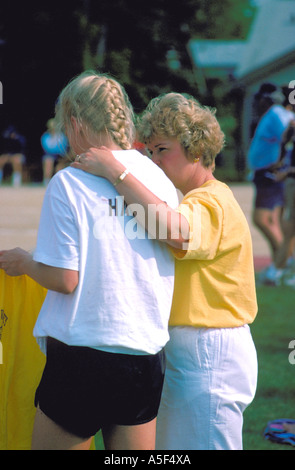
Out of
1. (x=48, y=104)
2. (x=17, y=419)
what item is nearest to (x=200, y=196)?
(x=17, y=419)

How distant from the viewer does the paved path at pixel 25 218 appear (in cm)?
1025

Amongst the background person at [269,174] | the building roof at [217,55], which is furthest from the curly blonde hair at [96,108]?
the building roof at [217,55]

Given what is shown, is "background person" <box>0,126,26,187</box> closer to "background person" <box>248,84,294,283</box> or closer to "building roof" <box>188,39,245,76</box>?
"building roof" <box>188,39,245,76</box>

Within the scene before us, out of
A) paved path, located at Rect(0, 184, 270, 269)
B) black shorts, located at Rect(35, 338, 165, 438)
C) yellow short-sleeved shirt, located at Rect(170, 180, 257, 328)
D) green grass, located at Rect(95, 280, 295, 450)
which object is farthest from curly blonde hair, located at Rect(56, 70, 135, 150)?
paved path, located at Rect(0, 184, 270, 269)

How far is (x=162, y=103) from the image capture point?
2520mm

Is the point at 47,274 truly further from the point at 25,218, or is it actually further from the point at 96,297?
the point at 25,218

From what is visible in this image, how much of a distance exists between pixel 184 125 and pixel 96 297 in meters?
0.72

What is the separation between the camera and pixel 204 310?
8.00 ft

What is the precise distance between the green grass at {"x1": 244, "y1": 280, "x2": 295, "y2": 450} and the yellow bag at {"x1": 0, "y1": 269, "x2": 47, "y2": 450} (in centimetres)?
150

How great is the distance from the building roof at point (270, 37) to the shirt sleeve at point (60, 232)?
24.1 metres

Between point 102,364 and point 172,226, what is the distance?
48 cm

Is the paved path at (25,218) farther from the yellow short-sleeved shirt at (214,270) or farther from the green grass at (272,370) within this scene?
the yellow short-sleeved shirt at (214,270)

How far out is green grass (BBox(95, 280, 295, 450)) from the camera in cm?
400
